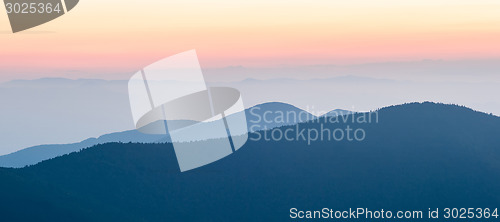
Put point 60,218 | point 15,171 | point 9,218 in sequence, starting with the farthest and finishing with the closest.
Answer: point 15,171 → point 60,218 → point 9,218

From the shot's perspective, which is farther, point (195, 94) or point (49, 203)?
point (49, 203)

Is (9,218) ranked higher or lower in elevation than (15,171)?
lower

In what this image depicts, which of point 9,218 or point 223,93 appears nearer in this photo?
point 223,93

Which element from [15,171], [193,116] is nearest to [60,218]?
[15,171]

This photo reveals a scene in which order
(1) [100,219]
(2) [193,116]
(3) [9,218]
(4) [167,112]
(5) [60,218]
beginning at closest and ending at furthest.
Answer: (4) [167,112]
(2) [193,116]
(3) [9,218]
(5) [60,218]
(1) [100,219]

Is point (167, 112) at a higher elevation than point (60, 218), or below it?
higher

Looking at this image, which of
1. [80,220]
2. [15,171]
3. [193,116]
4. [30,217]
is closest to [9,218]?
[30,217]

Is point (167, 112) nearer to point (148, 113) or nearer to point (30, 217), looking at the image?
point (148, 113)

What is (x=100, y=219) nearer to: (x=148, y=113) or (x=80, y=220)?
(x=80, y=220)

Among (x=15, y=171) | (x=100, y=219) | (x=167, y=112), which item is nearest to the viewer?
(x=167, y=112)
